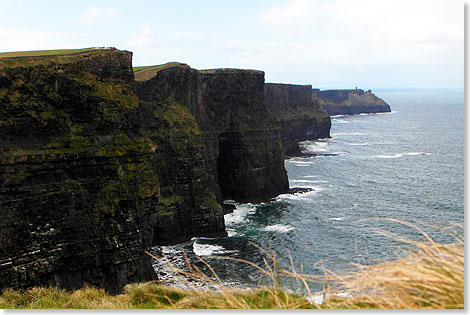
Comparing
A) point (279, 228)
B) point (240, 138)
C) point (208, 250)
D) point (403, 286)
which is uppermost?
point (403, 286)

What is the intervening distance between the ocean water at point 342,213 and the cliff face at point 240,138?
3.26 meters

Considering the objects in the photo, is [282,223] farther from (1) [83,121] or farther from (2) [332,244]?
(1) [83,121]

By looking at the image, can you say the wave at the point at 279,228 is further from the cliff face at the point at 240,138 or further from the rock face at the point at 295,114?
the rock face at the point at 295,114

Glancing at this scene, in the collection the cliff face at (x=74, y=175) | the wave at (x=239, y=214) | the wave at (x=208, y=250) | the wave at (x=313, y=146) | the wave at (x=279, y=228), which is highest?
the cliff face at (x=74, y=175)

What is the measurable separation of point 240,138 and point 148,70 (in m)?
17.0

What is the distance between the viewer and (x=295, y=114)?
393 feet

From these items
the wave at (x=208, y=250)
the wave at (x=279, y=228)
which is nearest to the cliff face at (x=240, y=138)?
the wave at (x=279, y=228)

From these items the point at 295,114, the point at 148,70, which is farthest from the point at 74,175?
the point at 295,114

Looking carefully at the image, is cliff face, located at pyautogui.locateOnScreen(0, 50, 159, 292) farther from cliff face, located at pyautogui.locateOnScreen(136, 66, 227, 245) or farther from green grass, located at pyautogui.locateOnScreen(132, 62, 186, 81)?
green grass, located at pyautogui.locateOnScreen(132, 62, 186, 81)

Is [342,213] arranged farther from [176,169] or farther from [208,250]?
[176,169]

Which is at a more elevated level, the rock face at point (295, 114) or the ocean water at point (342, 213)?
the rock face at point (295, 114)

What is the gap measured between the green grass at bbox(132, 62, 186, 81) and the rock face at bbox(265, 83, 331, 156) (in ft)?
186

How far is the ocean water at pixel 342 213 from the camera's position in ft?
122

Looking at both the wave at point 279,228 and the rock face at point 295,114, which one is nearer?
the wave at point 279,228
